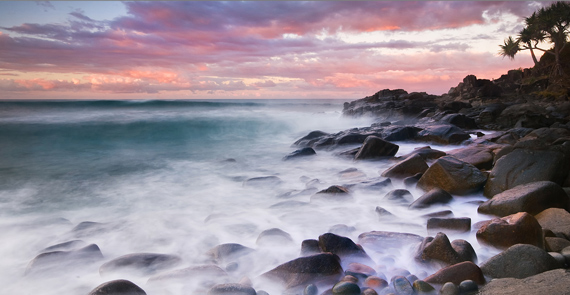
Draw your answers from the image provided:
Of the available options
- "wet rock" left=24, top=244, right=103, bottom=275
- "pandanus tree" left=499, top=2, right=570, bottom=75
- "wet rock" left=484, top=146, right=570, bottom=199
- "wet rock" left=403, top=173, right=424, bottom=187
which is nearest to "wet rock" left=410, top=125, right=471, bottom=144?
"wet rock" left=403, top=173, right=424, bottom=187

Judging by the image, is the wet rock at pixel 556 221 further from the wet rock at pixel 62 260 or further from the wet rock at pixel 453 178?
the wet rock at pixel 62 260

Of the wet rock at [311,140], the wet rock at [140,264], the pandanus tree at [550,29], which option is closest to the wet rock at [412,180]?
the wet rock at [140,264]

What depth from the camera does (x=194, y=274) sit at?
3135mm

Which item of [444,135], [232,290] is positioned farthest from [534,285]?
[444,135]

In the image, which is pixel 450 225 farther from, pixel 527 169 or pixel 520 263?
pixel 527 169

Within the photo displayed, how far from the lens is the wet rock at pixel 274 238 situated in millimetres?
3844

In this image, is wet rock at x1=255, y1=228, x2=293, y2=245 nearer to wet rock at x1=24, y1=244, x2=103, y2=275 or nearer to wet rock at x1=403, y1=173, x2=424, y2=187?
wet rock at x1=24, y1=244, x2=103, y2=275

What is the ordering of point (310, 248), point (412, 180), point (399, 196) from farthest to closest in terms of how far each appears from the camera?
point (412, 180)
point (399, 196)
point (310, 248)

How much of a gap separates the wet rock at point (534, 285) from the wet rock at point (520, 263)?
87 mm

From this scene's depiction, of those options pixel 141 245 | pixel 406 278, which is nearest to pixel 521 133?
pixel 406 278

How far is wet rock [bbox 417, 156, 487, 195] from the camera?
487 centimetres

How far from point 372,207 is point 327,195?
73 centimetres

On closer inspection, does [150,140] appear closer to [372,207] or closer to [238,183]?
[238,183]

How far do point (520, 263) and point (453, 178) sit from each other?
2.42 meters
